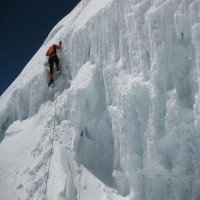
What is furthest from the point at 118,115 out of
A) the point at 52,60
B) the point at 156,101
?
the point at 52,60

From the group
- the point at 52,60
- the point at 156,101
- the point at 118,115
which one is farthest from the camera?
the point at 52,60

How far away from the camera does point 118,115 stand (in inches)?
291

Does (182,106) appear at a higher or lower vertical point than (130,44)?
lower

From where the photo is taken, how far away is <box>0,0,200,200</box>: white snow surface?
638cm

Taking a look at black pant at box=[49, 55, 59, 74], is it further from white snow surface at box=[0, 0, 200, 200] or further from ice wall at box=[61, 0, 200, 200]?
ice wall at box=[61, 0, 200, 200]

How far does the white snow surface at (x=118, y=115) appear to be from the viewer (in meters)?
6.38

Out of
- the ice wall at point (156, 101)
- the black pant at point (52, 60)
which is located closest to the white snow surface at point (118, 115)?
the ice wall at point (156, 101)

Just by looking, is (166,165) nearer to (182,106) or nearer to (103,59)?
(182,106)

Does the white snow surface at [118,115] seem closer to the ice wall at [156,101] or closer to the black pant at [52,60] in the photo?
the ice wall at [156,101]

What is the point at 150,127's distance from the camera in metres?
6.71

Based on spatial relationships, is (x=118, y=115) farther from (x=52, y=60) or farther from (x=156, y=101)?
(x=52, y=60)

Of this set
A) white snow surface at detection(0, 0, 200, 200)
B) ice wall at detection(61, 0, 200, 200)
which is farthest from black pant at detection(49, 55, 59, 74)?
ice wall at detection(61, 0, 200, 200)

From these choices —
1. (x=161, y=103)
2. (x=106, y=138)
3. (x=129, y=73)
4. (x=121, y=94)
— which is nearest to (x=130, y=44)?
(x=129, y=73)

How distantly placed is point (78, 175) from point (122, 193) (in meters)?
1.30
